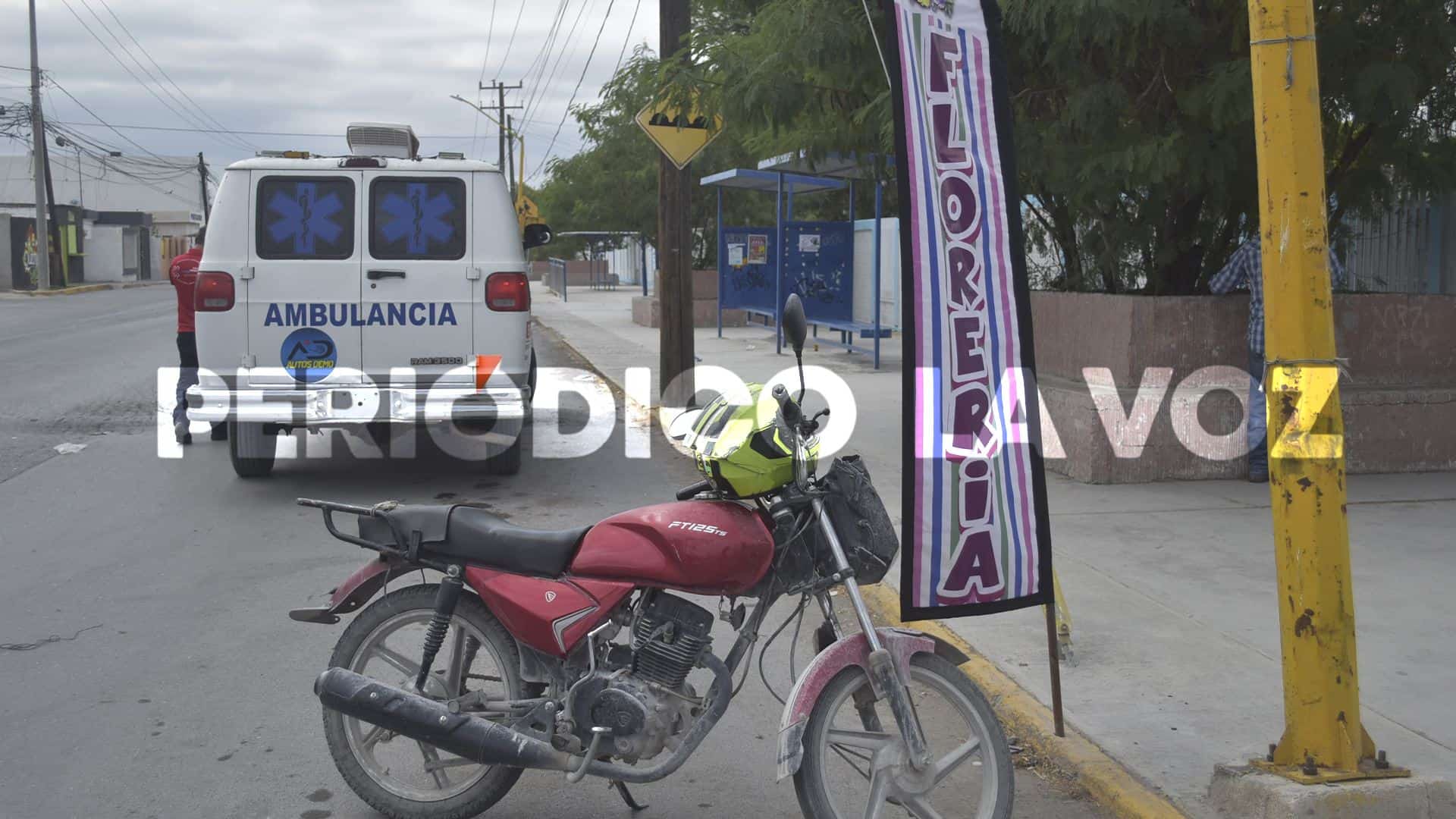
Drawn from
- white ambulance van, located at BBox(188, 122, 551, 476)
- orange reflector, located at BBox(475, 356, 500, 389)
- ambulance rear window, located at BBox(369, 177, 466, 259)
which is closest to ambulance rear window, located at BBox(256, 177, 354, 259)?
white ambulance van, located at BBox(188, 122, 551, 476)

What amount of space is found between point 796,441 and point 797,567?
1.20 feet

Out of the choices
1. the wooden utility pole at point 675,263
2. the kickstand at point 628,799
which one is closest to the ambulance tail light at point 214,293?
the wooden utility pole at point 675,263

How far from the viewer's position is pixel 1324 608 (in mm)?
3934

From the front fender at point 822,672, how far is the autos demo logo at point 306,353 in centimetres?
630

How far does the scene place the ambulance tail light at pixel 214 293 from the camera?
9.02 meters

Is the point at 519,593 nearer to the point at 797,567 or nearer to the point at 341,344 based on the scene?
the point at 797,567

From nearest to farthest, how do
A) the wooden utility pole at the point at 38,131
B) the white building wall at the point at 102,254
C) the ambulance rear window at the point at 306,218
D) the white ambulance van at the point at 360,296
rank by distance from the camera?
1. the white ambulance van at the point at 360,296
2. the ambulance rear window at the point at 306,218
3. the wooden utility pole at the point at 38,131
4. the white building wall at the point at 102,254

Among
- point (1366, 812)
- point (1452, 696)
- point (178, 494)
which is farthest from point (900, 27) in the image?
point (178, 494)

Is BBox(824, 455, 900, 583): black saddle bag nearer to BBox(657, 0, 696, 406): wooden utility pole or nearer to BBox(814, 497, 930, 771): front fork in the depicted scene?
BBox(814, 497, 930, 771): front fork

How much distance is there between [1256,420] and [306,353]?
21.2 feet

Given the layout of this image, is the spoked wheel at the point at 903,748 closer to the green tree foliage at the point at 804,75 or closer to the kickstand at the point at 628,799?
the kickstand at the point at 628,799

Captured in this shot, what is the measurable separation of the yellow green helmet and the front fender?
1.58 ft

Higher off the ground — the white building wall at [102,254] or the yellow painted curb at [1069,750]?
the white building wall at [102,254]

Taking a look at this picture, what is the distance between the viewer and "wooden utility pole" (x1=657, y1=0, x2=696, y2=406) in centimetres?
1328
